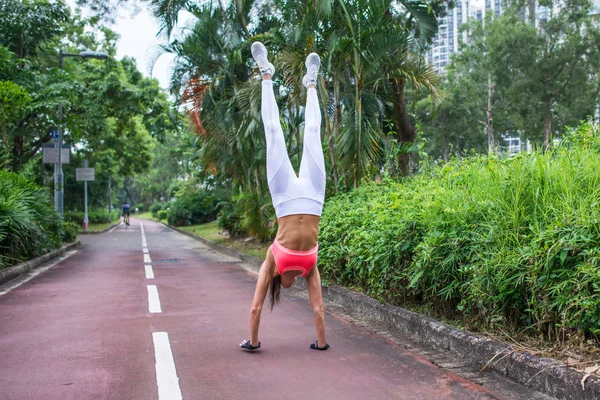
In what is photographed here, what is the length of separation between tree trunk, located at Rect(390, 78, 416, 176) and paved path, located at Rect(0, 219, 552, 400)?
5496 mm

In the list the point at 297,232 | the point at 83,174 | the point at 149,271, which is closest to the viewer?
the point at 297,232

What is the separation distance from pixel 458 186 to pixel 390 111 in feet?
23.8

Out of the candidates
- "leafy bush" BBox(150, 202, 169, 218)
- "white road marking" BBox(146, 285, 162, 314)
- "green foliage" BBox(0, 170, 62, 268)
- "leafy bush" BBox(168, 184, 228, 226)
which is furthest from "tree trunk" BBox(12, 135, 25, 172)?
"leafy bush" BBox(150, 202, 169, 218)

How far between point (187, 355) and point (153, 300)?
10.9 feet

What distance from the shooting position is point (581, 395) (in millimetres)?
3695

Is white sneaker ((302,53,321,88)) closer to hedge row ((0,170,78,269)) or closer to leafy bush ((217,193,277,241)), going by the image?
hedge row ((0,170,78,269))

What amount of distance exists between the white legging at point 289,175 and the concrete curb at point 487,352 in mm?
1762

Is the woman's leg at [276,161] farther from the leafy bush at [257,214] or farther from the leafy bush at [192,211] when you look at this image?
the leafy bush at [192,211]

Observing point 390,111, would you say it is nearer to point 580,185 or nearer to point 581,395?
point 580,185

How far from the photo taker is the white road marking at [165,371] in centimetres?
405

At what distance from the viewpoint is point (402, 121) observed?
13.7 meters

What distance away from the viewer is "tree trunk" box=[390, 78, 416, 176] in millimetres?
12800

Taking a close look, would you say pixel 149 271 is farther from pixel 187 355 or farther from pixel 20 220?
pixel 187 355

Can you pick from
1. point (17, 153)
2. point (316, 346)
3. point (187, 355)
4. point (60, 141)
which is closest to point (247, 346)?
point (187, 355)
